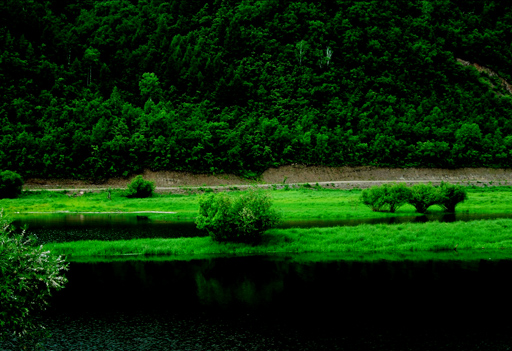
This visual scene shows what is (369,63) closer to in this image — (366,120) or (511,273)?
(366,120)

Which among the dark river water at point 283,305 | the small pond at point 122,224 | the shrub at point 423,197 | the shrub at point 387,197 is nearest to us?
the dark river water at point 283,305

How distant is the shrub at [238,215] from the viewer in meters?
37.6

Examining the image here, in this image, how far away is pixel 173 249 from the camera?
3897cm

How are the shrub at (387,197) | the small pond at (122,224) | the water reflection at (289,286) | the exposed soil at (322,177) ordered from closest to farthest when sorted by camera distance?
the water reflection at (289,286), the small pond at (122,224), the shrub at (387,197), the exposed soil at (322,177)

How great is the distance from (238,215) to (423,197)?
90.9 feet

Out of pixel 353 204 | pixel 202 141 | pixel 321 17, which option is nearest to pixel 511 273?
pixel 353 204

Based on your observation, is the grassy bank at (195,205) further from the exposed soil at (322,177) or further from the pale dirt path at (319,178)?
the exposed soil at (322,177)

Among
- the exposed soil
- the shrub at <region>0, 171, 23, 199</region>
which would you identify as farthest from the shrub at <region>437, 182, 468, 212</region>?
the shrub at <region>0, 171, 23, 199</region>

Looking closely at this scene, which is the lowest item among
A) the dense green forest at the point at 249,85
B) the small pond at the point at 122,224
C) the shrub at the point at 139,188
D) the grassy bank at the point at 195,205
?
the small pond at the point at 122,224

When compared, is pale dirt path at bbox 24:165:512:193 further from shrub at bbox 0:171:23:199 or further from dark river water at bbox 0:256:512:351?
dark river water at bbox 0:256:512:351

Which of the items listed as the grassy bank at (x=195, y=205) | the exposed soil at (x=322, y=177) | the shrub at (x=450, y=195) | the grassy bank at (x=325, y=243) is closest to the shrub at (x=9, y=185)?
the grassy bank at (x=195, y=205)

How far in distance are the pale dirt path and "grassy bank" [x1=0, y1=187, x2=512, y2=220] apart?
14380 mm

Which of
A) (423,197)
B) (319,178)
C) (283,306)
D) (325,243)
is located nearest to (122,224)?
(325,243)

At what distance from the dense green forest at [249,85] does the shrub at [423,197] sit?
55.6 metres
